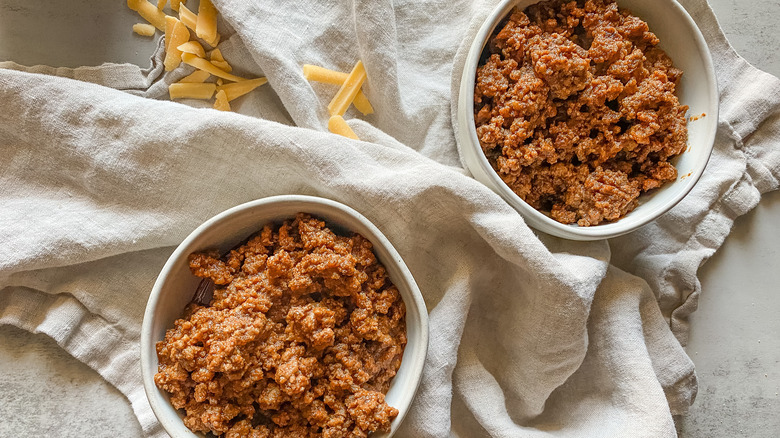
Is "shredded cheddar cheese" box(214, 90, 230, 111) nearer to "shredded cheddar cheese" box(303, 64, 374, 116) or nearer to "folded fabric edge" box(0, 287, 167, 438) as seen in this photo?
"shredded cheddar cheese" box(303, 64, 374, 116)

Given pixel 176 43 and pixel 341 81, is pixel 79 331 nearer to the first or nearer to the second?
pixel 176 43

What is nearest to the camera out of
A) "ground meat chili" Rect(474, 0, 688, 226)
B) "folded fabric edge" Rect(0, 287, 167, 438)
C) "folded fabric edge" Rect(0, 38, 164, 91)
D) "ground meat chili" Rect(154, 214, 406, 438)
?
"ground meat chili" Rect(154, 214, 406, 438)

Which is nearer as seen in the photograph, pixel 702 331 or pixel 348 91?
pixel 348 91

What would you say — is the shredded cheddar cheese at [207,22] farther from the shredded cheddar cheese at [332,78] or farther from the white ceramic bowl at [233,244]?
the white ceramic bowl at [233,244]

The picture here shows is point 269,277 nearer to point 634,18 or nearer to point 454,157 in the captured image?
point 454,157

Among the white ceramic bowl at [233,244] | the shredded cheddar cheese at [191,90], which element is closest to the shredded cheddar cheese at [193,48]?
the shredded cheddar cheese at [191,90]

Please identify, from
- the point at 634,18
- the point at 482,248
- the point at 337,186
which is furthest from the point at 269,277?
the point at 634,18

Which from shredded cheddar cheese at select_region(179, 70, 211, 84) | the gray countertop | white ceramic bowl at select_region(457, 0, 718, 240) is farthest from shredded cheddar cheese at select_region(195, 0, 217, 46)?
white ceramic bowl at select_region(457, 0, 718, 240)

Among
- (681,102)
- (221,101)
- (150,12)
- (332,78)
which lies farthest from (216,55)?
(681,102)
